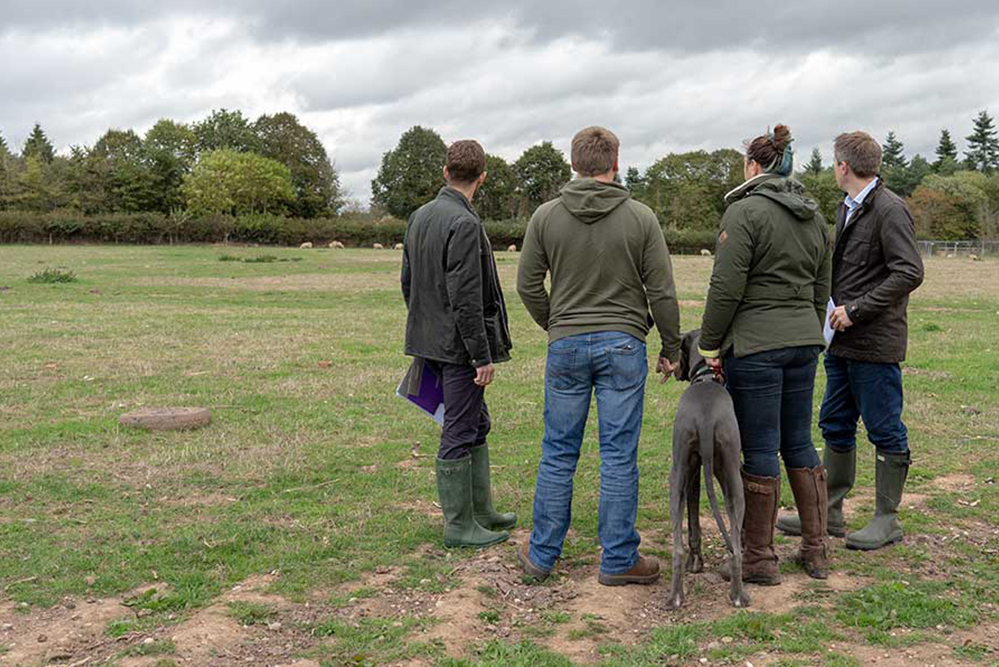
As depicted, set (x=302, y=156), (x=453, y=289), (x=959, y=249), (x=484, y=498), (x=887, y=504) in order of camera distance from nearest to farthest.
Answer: (x=453, y=289), (x=887, y=504), (x=484, y=498), (x=959, y=249), (x=302, y=156)

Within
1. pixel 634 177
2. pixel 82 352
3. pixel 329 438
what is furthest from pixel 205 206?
pixel 329 438

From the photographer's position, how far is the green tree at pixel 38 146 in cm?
9731

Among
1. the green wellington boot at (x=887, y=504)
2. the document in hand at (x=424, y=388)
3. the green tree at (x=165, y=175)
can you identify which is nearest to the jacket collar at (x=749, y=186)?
the green wellington boot at (x=887, y=504)

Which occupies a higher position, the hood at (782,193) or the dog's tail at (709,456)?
the hood at (782,193)

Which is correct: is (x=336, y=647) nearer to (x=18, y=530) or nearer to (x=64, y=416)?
(x=18, y=530)

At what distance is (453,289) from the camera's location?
5637 mm

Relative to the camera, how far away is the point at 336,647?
4.46m

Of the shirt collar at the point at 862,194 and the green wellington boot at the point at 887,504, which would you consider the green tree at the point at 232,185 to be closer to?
the shirt collar at the point at 862,194

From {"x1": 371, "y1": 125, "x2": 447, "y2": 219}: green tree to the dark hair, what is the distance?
85.0 m

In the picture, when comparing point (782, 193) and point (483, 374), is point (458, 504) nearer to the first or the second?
point (483, 374)

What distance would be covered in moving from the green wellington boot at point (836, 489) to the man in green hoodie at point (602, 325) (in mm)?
1405

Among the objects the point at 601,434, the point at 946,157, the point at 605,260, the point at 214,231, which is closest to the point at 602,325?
the point at 605,260

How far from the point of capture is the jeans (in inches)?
202

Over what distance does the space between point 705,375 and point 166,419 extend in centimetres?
601
